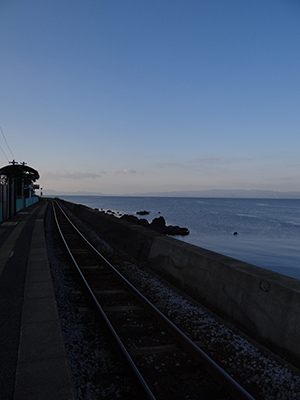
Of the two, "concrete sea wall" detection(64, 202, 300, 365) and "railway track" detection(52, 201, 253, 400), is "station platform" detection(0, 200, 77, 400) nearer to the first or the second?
"railway track" detection(52, 201, 253, 400)

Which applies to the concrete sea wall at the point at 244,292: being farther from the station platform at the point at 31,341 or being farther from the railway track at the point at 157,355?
the station platform at the point at 31,341

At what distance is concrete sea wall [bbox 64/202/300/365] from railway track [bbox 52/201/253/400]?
53.5 inches

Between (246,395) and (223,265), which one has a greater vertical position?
(223,265)

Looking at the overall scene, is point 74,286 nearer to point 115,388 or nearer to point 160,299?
point 160,299

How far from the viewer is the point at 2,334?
5.09 meters

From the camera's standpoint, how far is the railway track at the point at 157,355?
3936mm

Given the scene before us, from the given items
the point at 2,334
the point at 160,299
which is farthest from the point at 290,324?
the point at 2,334

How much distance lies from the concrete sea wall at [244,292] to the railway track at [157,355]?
1359 mm

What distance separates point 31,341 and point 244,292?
4.07 meters

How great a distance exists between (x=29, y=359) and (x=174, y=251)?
5.96m

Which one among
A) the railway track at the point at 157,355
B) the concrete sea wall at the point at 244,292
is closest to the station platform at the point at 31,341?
the railway track at the point at 157,355

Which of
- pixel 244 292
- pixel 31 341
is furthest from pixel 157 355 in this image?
pixel 244 292

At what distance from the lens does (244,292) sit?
243 inches

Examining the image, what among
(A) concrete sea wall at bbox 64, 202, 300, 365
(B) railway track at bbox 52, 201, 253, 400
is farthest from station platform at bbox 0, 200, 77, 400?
(A) concrete sea wall at bbox 64, 202, 300, 365
